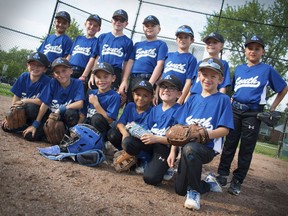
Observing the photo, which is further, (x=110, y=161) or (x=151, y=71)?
(x=151, y=71)

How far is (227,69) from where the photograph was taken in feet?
11.7

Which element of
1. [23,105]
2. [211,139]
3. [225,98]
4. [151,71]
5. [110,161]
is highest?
[151,71]

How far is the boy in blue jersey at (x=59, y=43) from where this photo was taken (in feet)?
14.9

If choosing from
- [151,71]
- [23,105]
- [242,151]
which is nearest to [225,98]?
[242,151]

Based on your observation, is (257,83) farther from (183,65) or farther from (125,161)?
(125,161)

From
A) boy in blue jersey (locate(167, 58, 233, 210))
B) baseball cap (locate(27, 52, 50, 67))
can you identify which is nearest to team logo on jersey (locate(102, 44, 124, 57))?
baseball cap (locate(27, 52, 50, 67))

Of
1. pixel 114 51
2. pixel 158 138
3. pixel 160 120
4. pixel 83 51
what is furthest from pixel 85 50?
pixel 158 138

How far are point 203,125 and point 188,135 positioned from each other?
315mm

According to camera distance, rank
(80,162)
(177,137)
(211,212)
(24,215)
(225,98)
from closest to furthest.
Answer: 1. (24,215)
2. (211,212)
3. (177,137)
4. (225,98)
5. (80,162)

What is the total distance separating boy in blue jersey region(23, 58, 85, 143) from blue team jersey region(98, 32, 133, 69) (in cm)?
72

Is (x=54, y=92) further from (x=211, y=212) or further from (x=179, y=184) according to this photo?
(x=211, y=212)

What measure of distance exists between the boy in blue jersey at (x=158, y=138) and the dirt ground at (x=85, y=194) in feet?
0.57

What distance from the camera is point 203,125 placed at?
273 centimetres

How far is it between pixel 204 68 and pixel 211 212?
58.4 inches
